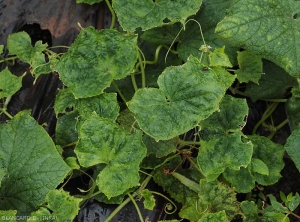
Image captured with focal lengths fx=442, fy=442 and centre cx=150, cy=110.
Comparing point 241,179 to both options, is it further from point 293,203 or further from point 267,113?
point 267,113

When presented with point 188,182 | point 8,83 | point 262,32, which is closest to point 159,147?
point 188,182

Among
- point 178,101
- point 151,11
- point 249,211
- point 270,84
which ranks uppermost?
point 151,11

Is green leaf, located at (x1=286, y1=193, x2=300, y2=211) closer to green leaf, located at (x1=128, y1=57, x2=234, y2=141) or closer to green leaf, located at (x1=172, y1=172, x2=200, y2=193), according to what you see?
green leaf, located at (x1=172, y1=172, x2=200, y2=193)

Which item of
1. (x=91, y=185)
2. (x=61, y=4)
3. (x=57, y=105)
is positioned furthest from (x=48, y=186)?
(x=61, y=4)

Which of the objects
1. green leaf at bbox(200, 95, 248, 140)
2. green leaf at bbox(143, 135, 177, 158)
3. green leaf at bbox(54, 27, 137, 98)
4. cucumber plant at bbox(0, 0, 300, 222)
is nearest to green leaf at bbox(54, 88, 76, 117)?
cucumber plant at bbox(0, 0, 300, 222)

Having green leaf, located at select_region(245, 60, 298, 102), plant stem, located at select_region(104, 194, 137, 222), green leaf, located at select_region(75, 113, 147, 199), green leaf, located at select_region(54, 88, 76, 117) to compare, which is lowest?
plant stem, located at select_region(104, 194, 137, 222)

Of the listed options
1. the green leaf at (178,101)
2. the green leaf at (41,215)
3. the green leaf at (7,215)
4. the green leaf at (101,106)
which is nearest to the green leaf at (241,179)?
the green leaf at (178,101)

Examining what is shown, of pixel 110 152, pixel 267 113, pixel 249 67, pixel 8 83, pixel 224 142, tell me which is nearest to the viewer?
pixel 110 152
